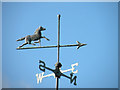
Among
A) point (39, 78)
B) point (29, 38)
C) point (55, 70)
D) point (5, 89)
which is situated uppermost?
point (29, 38)

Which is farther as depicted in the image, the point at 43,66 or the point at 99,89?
the point at 99,89

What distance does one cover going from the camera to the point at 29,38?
1.39 metres

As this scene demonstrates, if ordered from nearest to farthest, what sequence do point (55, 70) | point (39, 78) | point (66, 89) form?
point (55, 70) < point (39, 78) < point (66, 89)

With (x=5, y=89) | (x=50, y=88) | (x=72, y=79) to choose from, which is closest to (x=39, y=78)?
(x=72, y=79)

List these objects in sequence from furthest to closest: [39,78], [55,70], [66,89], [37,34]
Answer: [66,89] → [39,78] → [37,34] → [55,70]

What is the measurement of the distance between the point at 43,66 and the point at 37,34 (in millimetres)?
223

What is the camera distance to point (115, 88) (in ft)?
10.7

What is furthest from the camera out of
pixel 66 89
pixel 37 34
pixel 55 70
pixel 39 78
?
pixel 66 89

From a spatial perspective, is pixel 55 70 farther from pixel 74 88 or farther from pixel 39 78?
pixel 74 88

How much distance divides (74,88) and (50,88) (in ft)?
1.27

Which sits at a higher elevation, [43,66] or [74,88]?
[43,66]

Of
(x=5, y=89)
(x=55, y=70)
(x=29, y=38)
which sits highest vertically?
(x=29, y=38)

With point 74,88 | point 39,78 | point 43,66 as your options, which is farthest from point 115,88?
point 43,66

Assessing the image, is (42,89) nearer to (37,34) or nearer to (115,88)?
(115,88)
